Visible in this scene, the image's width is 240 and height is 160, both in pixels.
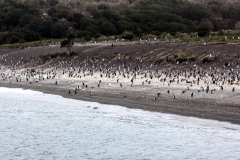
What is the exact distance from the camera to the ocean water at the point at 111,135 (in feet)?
59.1

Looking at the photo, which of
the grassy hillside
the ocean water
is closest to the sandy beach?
the ocean water

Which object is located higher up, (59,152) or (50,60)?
(50,60)

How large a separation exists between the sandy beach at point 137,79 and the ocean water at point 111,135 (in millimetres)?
1152

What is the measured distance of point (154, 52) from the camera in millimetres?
42938

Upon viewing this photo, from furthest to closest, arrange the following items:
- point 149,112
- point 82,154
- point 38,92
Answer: point 38,92 → point 149,112 → point 82,154

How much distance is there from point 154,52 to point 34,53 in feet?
62.2

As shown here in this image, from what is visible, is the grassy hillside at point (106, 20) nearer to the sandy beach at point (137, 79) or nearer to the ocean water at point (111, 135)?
the sandy beach at point (137, 79)

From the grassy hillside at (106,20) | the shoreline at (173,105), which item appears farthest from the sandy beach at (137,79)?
the grassy hillside at (106,20)

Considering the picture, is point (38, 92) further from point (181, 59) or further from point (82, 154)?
point (82, 154)

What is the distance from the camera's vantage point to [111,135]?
69.6 ft

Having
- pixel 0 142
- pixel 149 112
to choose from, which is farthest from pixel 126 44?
pixel 0 142

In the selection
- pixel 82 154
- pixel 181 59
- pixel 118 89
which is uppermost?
pixel 181 59

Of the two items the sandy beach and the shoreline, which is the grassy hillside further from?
the shoreline

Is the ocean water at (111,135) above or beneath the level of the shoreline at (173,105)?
beneath
